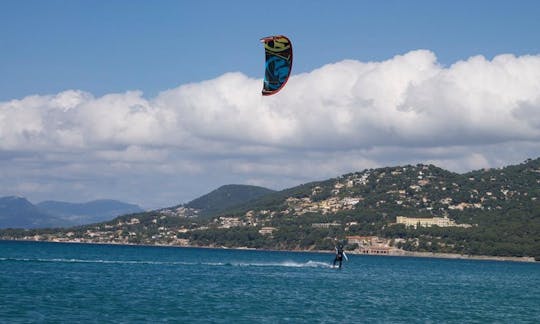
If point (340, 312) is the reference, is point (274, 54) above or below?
→ above

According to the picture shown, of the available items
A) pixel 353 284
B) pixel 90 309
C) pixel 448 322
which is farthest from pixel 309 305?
pixel 353 284

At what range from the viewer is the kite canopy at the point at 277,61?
134 ft

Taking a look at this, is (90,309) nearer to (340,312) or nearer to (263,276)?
(340,312)

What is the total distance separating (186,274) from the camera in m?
84.3

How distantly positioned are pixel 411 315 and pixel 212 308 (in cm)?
1098

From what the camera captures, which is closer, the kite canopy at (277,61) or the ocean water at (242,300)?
the kite canopy at (277,61)

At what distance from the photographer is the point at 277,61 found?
136 feet

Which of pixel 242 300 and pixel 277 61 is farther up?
pixel 277 61

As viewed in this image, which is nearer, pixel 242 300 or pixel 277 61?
pixel 277 61

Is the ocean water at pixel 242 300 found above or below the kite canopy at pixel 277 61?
below

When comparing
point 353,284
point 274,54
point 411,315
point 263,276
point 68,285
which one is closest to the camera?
point 274,54

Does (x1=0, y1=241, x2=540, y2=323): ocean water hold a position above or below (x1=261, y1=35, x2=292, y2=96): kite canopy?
below

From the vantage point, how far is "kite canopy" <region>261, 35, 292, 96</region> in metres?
40.8

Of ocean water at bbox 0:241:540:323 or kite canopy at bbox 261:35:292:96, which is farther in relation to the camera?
ocean water at bbox 0:241:540:323
